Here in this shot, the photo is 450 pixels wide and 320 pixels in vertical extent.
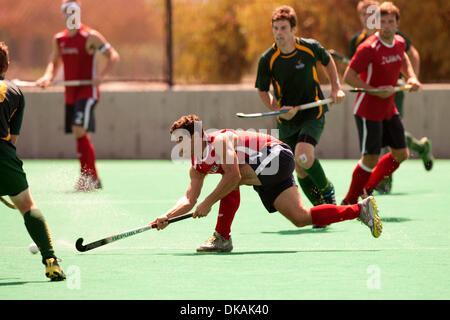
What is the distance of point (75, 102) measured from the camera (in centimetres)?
1123

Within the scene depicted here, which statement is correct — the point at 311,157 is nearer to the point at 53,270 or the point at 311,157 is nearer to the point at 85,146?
the point at 53,270

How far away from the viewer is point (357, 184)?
8812mm

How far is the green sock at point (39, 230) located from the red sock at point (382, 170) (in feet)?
13.3

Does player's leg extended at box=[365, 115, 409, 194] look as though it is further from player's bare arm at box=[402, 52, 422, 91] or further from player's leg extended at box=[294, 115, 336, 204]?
player's leg extended at box=[294, 115, 336, 204]

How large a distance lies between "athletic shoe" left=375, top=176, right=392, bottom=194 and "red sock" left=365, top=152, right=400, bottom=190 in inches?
25.5

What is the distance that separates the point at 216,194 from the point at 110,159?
8.02 metres

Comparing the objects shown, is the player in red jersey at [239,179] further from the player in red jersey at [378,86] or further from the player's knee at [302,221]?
the player in red jersey at [378,86]

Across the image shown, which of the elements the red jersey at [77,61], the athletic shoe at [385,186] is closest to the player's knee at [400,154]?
the athletic shoe at [385,186]

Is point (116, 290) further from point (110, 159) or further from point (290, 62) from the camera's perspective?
point (110, 159)

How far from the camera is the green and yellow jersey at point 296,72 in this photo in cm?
812

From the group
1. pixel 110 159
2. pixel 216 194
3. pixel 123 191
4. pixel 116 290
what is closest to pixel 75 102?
pixel 123 191

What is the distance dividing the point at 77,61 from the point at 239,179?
16.5ft

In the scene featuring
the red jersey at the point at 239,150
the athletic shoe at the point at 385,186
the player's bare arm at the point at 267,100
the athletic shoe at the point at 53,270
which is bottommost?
the athletic shoe at the point at 385,186

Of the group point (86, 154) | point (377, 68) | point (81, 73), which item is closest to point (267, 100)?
point (377, 68)
